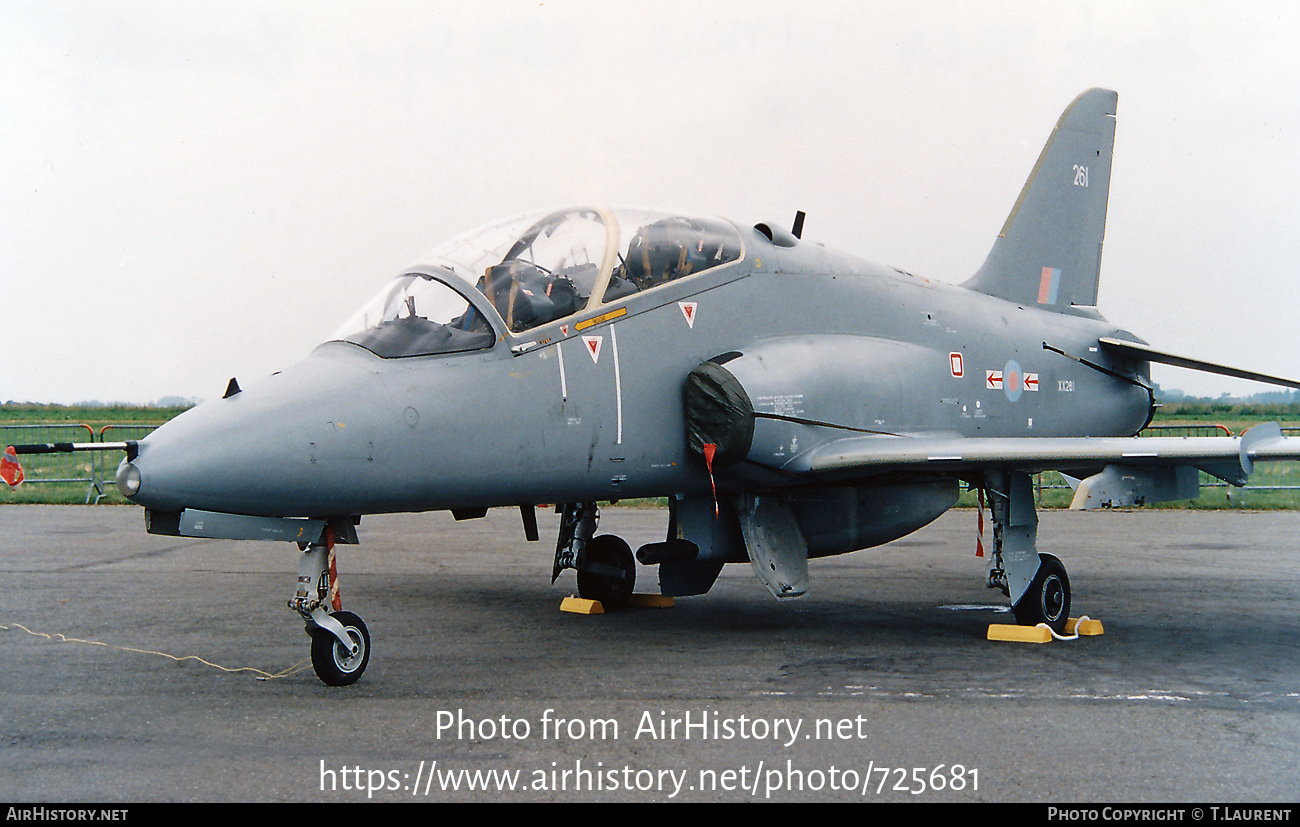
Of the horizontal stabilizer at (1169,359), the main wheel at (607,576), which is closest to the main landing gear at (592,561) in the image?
the main wheel at (607,576)

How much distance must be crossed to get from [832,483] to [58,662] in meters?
5.50

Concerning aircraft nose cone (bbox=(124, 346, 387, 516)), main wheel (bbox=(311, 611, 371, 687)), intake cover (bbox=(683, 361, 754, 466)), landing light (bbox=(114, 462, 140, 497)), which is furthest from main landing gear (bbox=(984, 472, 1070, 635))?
landing light (bbox=(114, 462, 140, 497))

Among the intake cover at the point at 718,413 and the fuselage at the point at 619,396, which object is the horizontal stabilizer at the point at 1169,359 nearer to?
the fuselage at the point at 619,396

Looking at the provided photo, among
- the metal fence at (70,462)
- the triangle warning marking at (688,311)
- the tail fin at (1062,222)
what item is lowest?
the metal fence at (70,462)

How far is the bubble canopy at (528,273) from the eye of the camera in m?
6.52

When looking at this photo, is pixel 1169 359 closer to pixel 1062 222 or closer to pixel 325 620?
pixel 1062 222

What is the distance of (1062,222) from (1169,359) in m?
1.83

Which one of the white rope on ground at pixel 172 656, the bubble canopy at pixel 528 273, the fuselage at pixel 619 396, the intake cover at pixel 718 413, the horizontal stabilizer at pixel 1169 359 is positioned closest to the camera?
the fuselage at pixel 619 396

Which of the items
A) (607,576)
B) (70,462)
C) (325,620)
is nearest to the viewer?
(325,620)

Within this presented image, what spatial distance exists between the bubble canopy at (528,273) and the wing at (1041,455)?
1.73m

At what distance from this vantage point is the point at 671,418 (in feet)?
25.0

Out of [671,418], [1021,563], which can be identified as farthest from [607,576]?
[1021,563]

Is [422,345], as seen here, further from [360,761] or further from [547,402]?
[360,761]

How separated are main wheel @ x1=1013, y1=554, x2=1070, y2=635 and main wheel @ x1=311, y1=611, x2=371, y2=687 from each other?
16.3 ft
